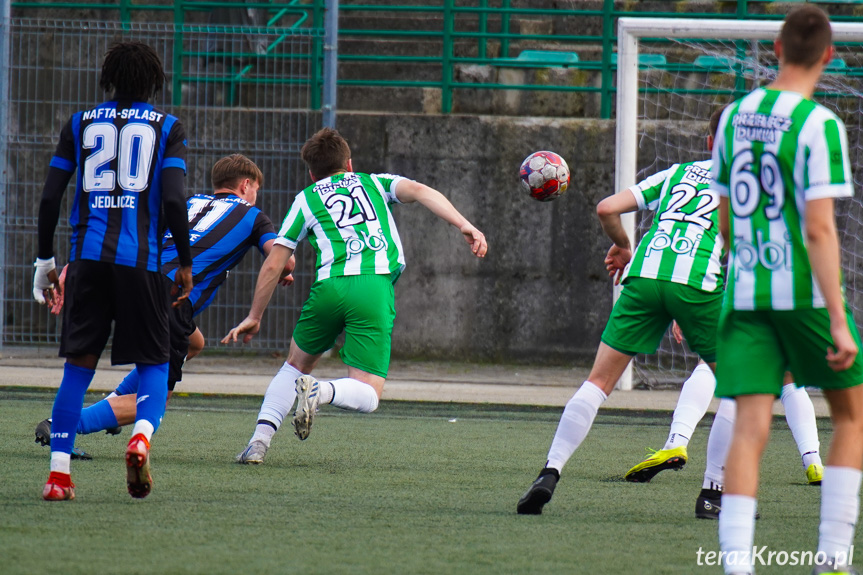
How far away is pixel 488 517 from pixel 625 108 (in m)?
5.78

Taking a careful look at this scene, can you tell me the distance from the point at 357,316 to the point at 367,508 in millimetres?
1250

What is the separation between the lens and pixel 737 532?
2984 millimetres

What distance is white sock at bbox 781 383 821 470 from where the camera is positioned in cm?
523

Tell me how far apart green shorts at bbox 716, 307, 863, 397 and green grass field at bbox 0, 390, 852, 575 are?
2.22ft

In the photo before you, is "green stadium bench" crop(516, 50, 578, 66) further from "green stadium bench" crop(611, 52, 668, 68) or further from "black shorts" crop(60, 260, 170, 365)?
"black shorts" crop(60, 260, 170, 365)

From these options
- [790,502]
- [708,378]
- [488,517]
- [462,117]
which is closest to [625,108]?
[462,117]

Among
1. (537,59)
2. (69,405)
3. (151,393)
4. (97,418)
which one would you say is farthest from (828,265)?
(537,59)

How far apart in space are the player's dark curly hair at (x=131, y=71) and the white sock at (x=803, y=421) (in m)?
3.22

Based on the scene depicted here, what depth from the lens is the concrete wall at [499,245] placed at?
11172mm

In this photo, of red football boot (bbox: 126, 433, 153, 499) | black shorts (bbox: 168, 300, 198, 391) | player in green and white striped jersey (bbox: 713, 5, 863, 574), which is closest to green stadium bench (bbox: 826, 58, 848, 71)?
black shorts (bbox: 168, 300, 198, 391)

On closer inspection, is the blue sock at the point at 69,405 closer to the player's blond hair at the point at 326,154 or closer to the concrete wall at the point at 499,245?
the player's blond hair at the point at 326,154

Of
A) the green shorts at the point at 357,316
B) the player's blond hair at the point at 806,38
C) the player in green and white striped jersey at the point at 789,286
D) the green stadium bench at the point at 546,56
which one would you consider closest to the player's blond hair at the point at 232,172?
the green shorts at the point at 357,316

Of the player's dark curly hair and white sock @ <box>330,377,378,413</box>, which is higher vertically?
the player's dark curly hair

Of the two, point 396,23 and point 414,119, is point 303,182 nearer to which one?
point 414,119
